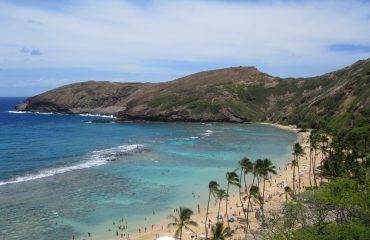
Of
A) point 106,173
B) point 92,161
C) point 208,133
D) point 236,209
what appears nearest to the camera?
point 236,209

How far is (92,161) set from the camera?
92.1m

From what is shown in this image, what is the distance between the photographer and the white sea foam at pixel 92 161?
75.3m

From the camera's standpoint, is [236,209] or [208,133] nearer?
[236,209]

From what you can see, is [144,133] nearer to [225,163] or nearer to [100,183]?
[225,163]

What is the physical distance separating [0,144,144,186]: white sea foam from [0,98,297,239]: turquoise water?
0.17 metres

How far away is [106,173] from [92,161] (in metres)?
13.2

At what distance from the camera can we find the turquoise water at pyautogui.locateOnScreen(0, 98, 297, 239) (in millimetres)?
54047

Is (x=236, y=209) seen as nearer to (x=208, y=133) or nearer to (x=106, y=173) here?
(x=106, y=173)

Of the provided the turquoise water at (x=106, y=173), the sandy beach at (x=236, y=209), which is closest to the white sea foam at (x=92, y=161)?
the turquoise water at (x=106, y=173)

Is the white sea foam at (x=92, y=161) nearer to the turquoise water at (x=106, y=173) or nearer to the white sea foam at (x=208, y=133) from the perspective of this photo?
the turquoise water at (x=106, y=173)

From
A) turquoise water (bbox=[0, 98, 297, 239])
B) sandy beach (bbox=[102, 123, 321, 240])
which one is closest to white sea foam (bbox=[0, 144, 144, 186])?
turquoise water (bbox=[0, 98, 297, 239])

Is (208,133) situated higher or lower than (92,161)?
higher

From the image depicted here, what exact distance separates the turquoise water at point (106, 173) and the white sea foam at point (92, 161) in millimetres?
173

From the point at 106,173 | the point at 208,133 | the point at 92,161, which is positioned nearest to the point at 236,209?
the point at 106,173
